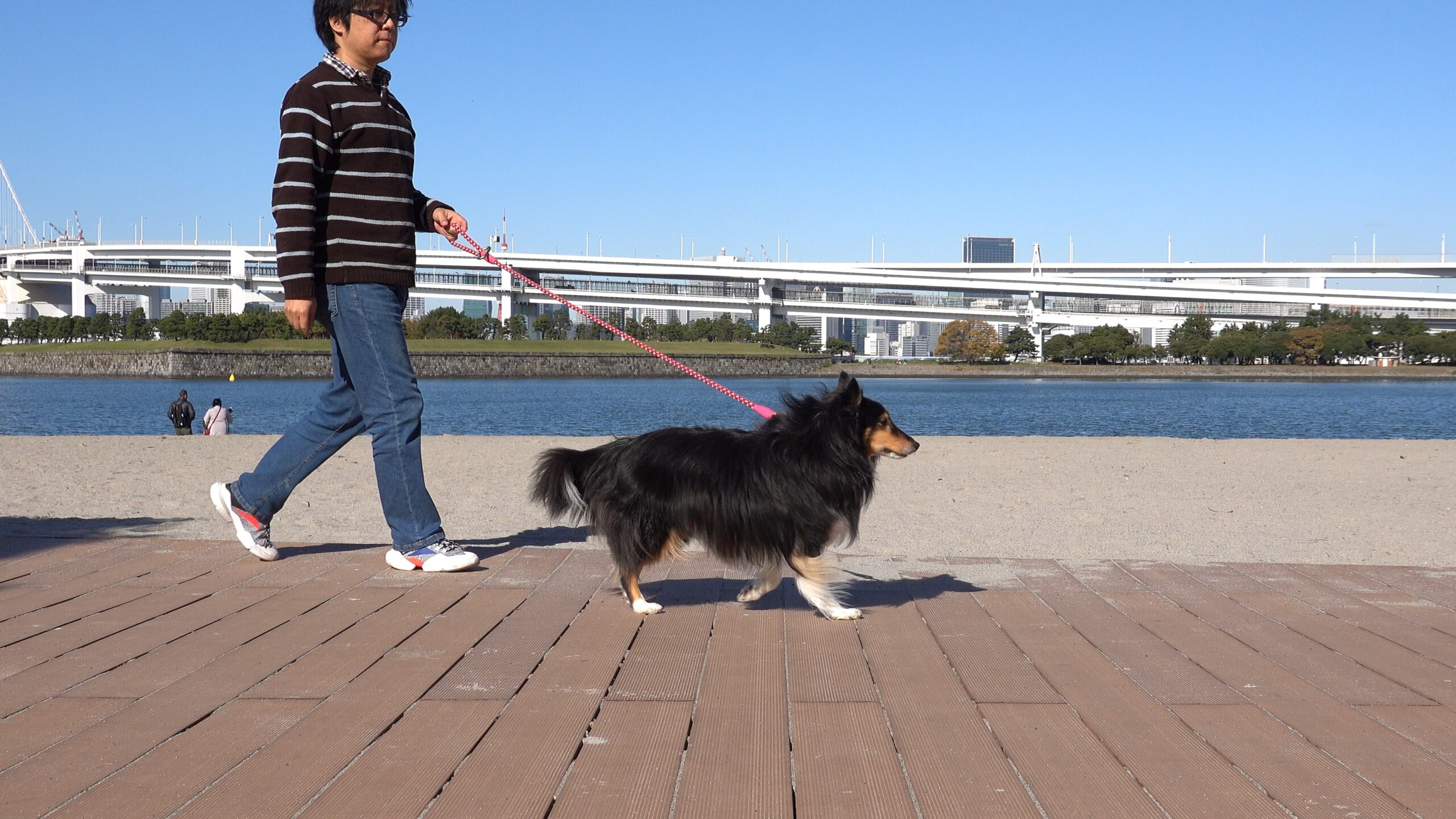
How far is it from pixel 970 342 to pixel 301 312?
4081 inches

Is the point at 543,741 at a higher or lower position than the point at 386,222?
lower

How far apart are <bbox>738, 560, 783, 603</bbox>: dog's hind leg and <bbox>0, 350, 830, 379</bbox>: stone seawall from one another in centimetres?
7097

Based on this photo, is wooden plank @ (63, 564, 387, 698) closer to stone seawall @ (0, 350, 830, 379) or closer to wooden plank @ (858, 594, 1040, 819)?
wooden plank @ (858, 594, 1040, 819)

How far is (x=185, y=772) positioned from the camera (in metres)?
2.33

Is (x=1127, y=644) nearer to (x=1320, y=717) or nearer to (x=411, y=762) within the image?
(x=1320, y=717)

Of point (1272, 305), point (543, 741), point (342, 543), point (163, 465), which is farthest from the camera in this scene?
point (1272, 305)

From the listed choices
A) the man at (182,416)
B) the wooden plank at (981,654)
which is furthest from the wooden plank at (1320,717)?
the man at (182,416)

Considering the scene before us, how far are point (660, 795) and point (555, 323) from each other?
105 meters

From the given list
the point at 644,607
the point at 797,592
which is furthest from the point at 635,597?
the point at 797,592

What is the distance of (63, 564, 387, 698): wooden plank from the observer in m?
2.97

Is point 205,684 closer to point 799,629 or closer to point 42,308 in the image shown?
point 799,629

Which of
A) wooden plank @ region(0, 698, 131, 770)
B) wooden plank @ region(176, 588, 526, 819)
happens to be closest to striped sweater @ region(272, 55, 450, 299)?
wooden plank @ region(176, 588, 526, 819)

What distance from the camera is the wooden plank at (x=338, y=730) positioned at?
218 cm

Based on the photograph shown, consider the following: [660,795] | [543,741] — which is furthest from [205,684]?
[660,795]
